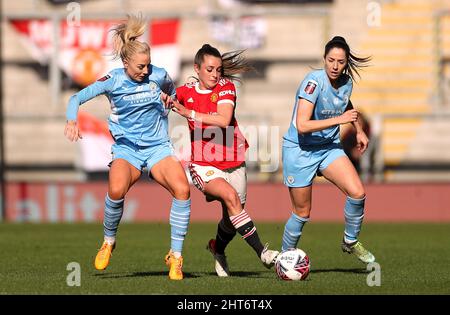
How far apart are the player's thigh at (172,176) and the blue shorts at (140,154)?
79 millimetres

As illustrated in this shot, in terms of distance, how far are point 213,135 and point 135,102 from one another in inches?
28.7

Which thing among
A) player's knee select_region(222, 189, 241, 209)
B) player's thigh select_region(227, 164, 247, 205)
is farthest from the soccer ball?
player's thigh select_region(227, 164, 247, 205)

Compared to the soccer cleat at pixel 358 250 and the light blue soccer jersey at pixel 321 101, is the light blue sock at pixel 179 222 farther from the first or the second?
the soccer cleat at pixel 358 250

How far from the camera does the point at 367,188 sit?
20.5 meters

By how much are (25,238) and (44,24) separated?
11.2 meters

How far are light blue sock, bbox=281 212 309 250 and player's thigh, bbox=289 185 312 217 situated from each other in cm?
5

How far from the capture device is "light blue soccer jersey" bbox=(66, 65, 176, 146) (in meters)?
9.30

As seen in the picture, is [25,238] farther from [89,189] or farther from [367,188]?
[367,188]

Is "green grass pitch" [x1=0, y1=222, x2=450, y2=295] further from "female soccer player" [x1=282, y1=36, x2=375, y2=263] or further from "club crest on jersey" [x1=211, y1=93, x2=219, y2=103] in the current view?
"club crest on jersey" [x1=211, y1=93, x2=219, y2=103]

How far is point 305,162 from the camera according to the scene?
9.77m

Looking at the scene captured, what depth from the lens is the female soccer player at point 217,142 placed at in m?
9.17

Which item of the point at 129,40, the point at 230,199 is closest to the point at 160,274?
the point at 230,199

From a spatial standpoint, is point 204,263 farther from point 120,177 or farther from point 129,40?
point 129,40

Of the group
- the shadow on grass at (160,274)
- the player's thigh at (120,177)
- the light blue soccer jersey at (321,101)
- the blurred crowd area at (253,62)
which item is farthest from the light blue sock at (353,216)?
the blurred crowd area at (253,62)
